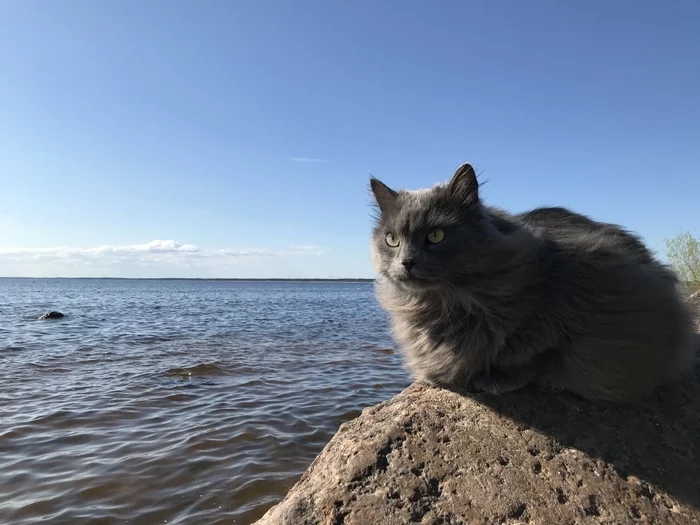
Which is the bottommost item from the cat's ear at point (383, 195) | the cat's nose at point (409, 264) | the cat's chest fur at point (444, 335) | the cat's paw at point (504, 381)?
the cat's paw at point (504, 381)

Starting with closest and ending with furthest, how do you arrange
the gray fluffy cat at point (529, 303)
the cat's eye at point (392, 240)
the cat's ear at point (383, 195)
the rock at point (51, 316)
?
the gray fluffy cat at point (529, 303), the cat's eye at point (392, 240), the cat's ear at point (383, 195), the rock at point (51, 316)

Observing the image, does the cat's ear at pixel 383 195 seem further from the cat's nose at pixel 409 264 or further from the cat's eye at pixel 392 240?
the cat's nose at pixel 409 264

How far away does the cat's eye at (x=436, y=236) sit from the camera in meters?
2.40

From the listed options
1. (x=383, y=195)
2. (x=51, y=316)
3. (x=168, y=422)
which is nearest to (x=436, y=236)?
(x=383, y=195)

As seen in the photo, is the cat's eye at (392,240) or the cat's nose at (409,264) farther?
the cat's eye at (392,240)

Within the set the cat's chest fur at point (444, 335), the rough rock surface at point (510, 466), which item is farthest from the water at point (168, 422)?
the rough rock surface at point (510, 466)

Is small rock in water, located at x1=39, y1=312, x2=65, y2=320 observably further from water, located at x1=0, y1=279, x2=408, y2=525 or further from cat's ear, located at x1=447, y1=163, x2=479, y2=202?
cat's ear, located at x1=447, y1=163, x2=479, y2=202

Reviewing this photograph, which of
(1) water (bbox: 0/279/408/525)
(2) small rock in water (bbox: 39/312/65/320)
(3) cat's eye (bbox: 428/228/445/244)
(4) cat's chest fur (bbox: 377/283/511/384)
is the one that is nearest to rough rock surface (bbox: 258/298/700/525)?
(4) cat's chest fur (bbox: 377/283/511/384)

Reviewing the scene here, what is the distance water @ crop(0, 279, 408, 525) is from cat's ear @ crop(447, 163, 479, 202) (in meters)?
1.98

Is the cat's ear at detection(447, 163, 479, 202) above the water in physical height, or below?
above

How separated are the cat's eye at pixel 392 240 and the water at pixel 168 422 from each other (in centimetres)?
166

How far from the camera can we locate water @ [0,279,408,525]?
3.58m

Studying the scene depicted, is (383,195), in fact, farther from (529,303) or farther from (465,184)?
(529,303)

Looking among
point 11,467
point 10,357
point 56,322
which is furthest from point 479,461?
point 56,322
